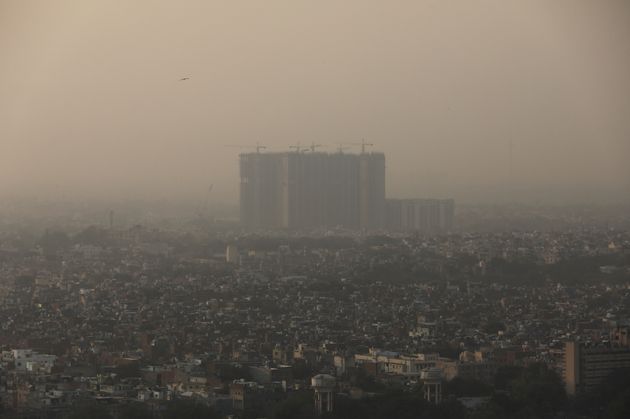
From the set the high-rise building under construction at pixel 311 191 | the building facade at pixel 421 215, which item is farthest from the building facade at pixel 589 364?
the high-rise building under construction at pixel 311 191

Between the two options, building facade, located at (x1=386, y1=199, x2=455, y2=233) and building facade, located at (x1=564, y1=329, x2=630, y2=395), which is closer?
building facade, located at (x1=564, y1=329, x2=630, y2=395)

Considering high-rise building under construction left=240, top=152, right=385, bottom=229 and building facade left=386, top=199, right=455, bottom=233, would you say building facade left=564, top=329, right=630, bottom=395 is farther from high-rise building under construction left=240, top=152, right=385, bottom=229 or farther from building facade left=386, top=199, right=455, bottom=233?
high-rise building under construction left=240, top=152, right=385, bottom=229

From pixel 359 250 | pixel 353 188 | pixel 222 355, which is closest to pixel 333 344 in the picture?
pixel 222 355

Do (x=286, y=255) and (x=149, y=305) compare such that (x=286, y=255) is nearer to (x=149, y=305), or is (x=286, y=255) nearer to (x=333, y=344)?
(x=149, y=305)

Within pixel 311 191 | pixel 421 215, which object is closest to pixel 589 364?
pixel 421 215

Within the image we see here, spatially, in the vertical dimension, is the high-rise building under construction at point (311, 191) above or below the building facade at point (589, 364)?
above

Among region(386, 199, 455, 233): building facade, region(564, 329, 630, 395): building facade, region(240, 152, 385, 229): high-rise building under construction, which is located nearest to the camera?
region(564, 329, 630, 395): building facade

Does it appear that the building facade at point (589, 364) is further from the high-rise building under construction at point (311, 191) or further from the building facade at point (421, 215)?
the high-rise building under construction at point (311, 191)

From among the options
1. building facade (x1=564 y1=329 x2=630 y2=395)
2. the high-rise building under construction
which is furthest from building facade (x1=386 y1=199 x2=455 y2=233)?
building facade (x1=564 y1=329 x2=630 y2=395)

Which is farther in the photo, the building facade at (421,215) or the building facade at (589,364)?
the building facade at (421,215)
